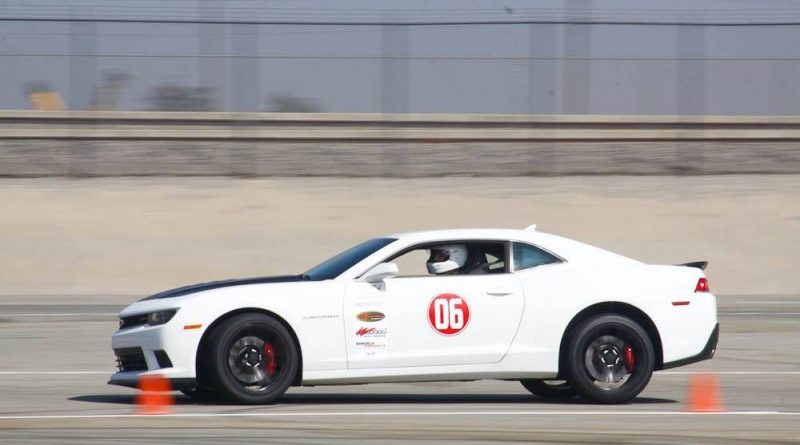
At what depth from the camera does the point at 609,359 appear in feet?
31.2

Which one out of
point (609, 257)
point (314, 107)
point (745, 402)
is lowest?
point (745, 402)

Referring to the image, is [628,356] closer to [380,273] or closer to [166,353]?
[380,273]

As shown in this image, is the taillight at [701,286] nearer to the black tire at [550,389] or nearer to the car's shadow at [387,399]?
the car's shadow at [387,399]

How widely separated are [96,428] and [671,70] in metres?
22.3

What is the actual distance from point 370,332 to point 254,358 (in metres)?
0.84

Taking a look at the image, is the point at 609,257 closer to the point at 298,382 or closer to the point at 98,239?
the point at 298,382

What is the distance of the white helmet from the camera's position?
9.53 m

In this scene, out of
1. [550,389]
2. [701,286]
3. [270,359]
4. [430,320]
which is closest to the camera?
[270,359]

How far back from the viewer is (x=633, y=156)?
2791 centimetres

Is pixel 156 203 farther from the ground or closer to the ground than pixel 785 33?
closer to the ground

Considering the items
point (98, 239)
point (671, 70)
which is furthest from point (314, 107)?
point (671, 70)

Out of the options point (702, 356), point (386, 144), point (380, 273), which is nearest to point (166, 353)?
point (380, 273)

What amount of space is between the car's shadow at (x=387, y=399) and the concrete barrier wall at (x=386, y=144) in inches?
671

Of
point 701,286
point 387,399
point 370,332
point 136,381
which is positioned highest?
point 701,286
